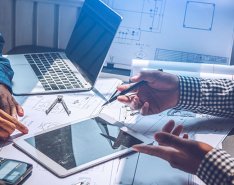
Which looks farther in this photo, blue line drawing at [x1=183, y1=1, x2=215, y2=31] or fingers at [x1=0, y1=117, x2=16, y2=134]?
blue line drawing at [x1=183, y1=1, x2=215, y2=31]

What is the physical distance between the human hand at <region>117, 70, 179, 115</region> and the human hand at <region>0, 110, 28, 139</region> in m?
0.26

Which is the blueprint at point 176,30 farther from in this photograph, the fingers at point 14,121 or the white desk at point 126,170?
the fingers at point 14,121

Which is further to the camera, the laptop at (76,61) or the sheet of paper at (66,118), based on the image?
the laptop at (76,61)

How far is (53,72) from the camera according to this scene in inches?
41.1

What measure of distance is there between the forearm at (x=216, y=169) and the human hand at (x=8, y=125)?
1.17ft

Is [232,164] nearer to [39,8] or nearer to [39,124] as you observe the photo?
[39,124]

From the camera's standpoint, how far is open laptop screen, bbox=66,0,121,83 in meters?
0.95

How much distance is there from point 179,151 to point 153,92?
305 millimetres

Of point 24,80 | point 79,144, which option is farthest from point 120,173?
point 24,80

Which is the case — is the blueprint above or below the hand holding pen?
above

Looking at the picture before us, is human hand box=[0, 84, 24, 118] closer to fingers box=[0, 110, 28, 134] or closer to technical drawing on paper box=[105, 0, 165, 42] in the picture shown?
fingers box=[0, 110, 28, 134]

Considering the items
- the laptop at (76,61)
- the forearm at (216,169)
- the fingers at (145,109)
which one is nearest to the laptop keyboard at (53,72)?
the laptop at (76,61)

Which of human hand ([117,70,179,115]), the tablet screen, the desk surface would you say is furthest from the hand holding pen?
the desk surface

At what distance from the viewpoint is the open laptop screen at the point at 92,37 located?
947 mm
